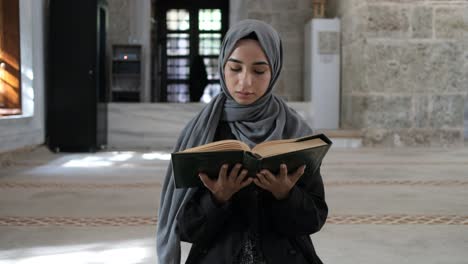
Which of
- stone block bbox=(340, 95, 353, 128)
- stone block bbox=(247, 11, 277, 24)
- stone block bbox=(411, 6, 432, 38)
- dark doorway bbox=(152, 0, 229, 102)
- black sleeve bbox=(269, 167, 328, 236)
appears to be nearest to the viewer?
black sleeve bbox=(269, 167, 328, 236)

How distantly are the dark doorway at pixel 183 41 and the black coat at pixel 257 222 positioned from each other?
11.2 meters

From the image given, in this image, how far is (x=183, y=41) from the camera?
13.2 metres

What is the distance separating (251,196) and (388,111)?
298 inches

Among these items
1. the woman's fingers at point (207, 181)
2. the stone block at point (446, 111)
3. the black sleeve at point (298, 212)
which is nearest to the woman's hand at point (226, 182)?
the woman's fingers at point (207, 181)

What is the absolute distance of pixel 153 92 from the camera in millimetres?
12211

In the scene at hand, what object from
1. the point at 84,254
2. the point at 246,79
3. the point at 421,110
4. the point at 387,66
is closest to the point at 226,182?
the point at 246,79

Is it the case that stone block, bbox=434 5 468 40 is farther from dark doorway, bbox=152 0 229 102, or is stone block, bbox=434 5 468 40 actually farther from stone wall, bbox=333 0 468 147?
dark doorway, bbox=152 0 229 102

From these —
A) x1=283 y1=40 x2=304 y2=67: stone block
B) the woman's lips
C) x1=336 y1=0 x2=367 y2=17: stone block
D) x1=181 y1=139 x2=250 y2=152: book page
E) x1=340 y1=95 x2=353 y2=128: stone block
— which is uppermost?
x1=336 y1=0 x2=367 y2=17: stone block

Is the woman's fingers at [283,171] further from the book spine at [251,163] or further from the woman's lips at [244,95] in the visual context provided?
the woman's lips at [244,95]

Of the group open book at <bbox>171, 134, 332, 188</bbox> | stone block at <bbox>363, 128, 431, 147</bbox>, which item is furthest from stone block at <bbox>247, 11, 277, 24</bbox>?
open book at <bbox>171, 134, 332, 188</bbox>

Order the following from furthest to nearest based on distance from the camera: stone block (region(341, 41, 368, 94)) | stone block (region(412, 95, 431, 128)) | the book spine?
stone block (region(341, 41, 368, 94))
stone block (region(412, 95, 431, 128))
the book spine

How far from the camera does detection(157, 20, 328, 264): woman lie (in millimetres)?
1419

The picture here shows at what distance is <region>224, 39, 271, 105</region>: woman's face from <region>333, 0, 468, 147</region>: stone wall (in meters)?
7.42

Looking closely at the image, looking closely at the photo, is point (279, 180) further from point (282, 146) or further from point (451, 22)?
point (451, 22)
